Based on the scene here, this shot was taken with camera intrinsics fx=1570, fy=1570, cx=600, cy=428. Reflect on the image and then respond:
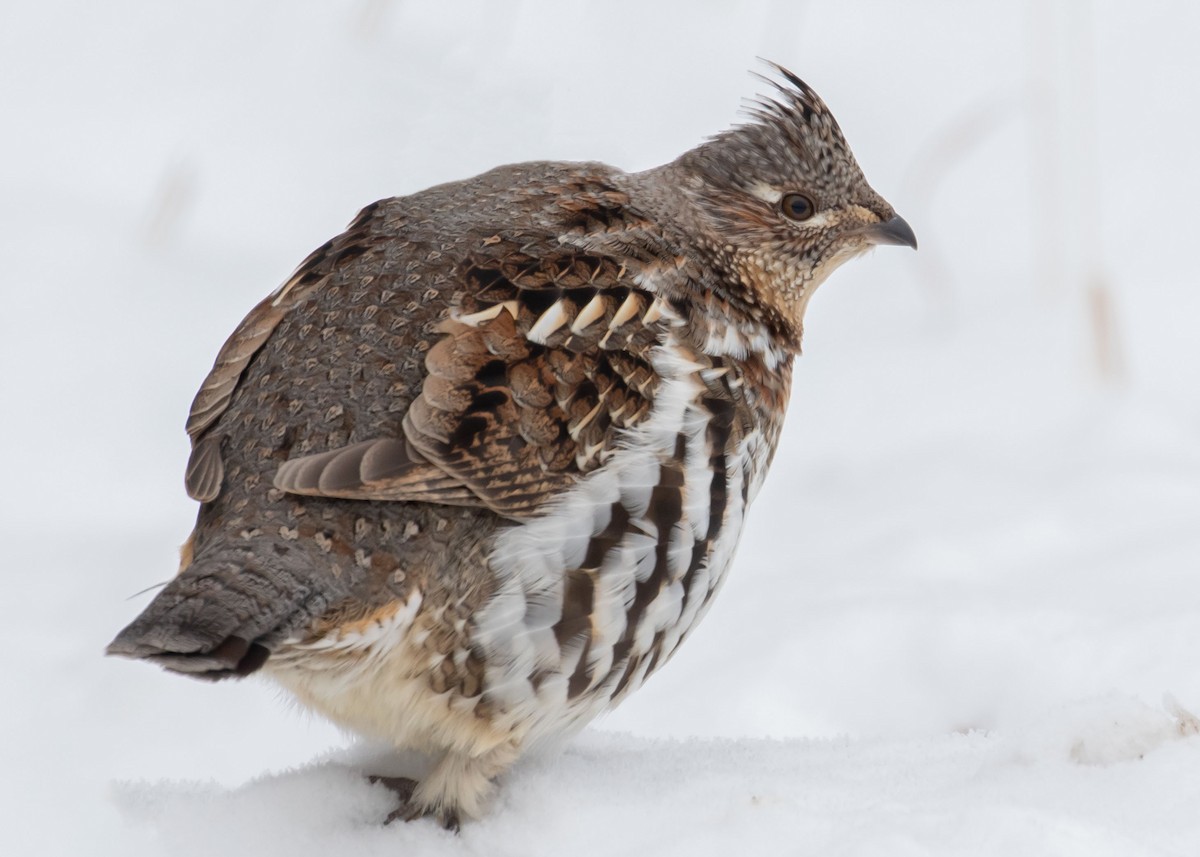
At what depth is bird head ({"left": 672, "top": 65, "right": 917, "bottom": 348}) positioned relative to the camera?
171 inches

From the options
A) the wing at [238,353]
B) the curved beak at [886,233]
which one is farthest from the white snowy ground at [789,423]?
the curved beak at [886,233]

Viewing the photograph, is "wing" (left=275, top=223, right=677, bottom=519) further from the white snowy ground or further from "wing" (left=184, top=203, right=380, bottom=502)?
the white snowy ground

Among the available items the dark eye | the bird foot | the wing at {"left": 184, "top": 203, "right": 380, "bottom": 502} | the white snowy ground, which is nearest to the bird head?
the dark eye

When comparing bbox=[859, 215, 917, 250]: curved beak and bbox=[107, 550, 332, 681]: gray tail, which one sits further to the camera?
bbox=[859, 215, 917, 250]: curved beak

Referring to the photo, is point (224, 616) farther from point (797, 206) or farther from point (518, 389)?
point (797, 206)

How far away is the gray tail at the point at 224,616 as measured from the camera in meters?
2.81

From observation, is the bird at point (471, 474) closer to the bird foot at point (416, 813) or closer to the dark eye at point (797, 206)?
the bird foot at point (416, 813)

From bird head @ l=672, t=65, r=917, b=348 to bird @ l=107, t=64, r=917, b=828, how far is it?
241mm

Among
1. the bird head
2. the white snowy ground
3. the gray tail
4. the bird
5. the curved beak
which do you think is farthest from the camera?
the curved beak

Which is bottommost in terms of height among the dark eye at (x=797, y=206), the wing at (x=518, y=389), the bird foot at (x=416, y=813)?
the bird foot at (x=416, y=813)

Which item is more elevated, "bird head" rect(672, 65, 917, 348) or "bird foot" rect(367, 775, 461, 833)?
"bird head" rect(672, 65, 917, 348)

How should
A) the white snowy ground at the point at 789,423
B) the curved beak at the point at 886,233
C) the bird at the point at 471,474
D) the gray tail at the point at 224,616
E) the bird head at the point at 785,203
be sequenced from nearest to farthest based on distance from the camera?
the gray tail at the point at 224,616
the bird at the point at 471,474
the white snowy ground at the point at 789,423
the bird head at the point at 785,203
the curved beak at the point at 886,233

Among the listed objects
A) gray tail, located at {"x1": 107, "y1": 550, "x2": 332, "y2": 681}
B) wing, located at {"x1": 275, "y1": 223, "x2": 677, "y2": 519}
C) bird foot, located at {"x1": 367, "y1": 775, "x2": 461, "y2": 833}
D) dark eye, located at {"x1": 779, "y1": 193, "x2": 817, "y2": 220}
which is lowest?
bird foot, located at {"x1": 367, "y1": 775, "x2": 461, "y2": 833}

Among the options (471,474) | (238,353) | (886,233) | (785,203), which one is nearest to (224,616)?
(471,474)
